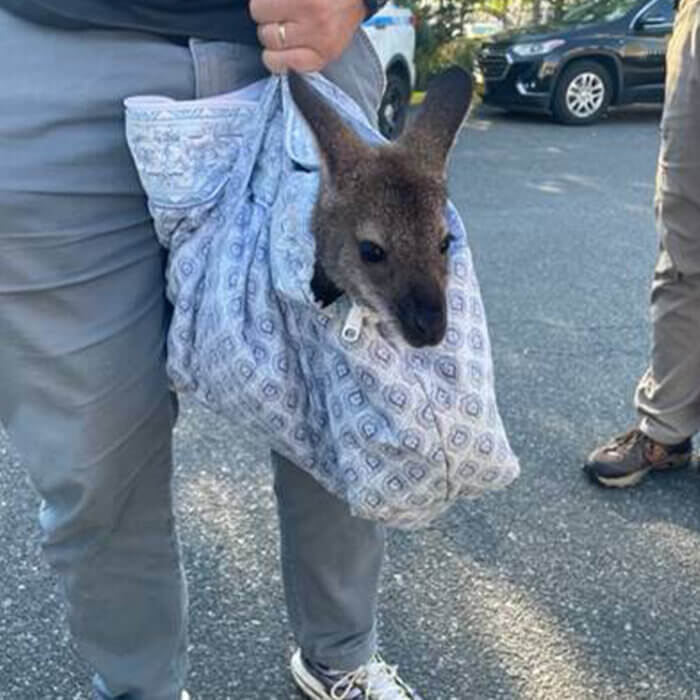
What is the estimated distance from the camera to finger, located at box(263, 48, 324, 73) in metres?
1.54

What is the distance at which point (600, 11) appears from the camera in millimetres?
11570

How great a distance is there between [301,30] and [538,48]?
10030 millimetres

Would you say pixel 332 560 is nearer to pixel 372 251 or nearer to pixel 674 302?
pixel 372 251

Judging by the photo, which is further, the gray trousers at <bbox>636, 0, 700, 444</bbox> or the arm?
the gray trousers at <bbox>636, 0, 700, 444</bbox>

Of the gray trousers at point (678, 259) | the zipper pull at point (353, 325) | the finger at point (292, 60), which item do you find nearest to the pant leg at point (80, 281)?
the finger at point (292, 60)

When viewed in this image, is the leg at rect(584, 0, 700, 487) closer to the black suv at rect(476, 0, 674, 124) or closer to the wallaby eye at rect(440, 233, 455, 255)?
the wallaby eye at rect(440, 233, 455, 255)

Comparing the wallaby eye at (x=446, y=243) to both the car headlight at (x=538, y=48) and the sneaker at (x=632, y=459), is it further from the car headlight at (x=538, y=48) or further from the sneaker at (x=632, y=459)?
the car headlight at (x=538, y=48)

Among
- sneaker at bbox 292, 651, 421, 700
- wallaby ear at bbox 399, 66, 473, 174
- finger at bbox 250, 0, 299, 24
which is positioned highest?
finger at bbox 250, 0, 299, 24

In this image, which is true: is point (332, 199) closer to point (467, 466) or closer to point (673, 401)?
point (467, 466)

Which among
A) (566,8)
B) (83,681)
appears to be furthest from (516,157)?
(83,681)

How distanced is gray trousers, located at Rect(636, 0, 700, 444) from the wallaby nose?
1.62m

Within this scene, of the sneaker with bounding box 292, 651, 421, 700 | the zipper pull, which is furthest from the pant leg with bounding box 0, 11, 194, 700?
the sneaker with bounding box 292, 651, 421, 700

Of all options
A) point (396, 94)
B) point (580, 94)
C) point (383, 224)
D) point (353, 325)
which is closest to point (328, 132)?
point (383, 224)

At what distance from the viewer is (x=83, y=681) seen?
2.33m
